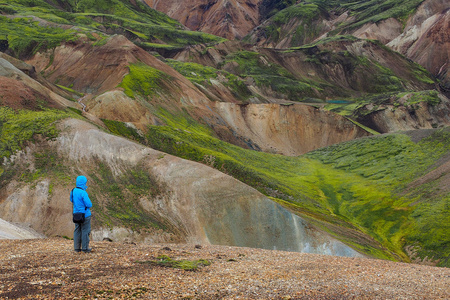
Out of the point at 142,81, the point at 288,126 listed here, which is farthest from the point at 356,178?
the point at 142,81

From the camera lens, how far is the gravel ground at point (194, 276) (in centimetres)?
1003

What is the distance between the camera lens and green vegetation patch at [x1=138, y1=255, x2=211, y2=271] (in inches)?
501

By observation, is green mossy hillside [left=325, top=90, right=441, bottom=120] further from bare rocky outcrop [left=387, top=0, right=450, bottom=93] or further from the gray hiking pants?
the gray hiking pants

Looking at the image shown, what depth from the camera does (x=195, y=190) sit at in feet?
99.4

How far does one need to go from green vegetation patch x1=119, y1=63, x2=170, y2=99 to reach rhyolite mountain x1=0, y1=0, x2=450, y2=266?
0.40m

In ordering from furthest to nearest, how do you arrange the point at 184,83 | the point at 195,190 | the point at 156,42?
the point at 156,42
the point at 184,83
the point at 195,190

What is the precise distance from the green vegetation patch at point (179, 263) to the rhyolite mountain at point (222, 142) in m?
9.80

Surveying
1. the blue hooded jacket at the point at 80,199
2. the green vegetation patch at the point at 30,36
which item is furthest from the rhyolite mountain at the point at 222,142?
the blue hooded jacket at the point at 80,199

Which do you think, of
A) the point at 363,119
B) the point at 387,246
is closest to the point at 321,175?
the point at 387,246

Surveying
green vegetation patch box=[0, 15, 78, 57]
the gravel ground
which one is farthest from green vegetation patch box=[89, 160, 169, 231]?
green vegetation patch box=[0, 15, 78, 57]

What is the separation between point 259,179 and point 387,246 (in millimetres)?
15055

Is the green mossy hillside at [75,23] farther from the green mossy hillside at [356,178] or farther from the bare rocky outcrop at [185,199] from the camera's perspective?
the bare rocky outcrop at [185,199]

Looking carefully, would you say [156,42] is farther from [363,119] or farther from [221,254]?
[221,254]

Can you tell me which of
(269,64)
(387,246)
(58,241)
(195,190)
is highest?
(269,64)
